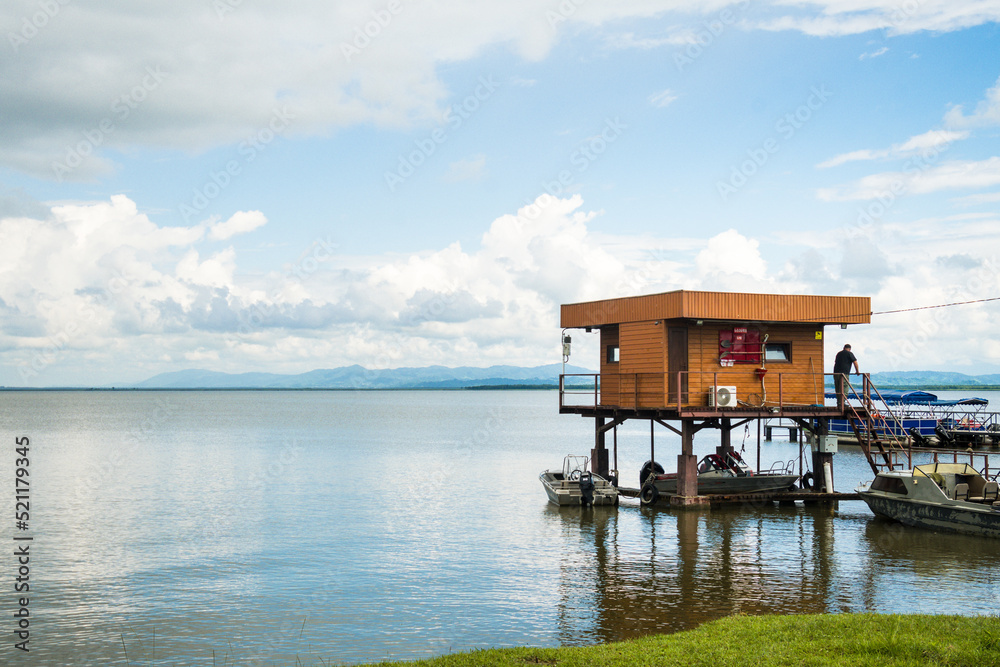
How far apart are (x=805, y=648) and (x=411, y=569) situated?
14.1 metres

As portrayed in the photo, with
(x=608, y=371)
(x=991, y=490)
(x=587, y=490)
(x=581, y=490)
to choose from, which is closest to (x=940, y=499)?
(x=991, y=490)

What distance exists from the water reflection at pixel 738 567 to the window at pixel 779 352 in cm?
632

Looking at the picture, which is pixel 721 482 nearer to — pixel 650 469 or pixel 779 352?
pixel 650 469

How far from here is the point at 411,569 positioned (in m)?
24.8

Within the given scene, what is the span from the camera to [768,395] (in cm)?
3391

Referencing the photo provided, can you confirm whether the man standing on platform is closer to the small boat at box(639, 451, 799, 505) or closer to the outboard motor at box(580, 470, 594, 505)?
the small boat at box(639, 451, 799, 505)

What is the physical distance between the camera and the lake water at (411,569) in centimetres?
1780

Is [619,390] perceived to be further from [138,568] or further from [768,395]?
[138,568]

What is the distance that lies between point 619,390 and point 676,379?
2.76m

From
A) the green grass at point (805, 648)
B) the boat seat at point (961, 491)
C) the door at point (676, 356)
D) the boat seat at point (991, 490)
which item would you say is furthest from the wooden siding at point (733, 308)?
the green grass at point (805, 648)

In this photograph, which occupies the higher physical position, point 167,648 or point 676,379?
point 676,379

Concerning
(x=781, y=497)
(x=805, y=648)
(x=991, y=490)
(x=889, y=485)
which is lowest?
(x=781, y=497)

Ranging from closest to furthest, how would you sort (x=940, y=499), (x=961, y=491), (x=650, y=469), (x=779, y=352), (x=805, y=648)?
(x=805, y=648), (x=940, y=499), (x=961, y=491), (x=779, y=352), (x=650, y=469)

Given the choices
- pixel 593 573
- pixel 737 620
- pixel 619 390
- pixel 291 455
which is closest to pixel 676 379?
pixel 619 390
